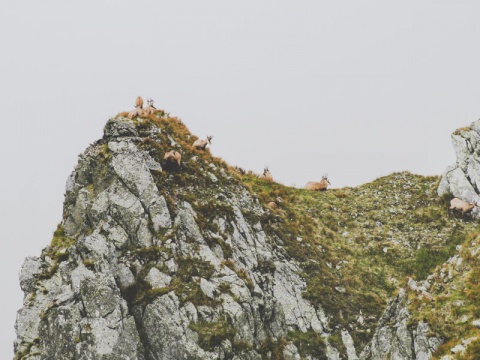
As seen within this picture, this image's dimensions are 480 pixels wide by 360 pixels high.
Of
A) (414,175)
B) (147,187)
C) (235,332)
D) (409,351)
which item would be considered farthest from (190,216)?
(414,175)

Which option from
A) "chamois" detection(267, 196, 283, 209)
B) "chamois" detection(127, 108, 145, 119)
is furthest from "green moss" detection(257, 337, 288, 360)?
"chamois" detection(127, 108, 145, 119)

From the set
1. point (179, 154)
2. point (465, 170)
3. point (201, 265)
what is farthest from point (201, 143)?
point (465, 170)

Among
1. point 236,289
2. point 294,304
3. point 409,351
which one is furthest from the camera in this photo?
point 294,304

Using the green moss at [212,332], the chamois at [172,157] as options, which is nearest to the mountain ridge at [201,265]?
the green moss at [212,332]

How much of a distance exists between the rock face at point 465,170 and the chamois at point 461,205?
1.29 ft

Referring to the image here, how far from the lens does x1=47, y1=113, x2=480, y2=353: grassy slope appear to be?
93.2 feet

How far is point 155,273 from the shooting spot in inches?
951

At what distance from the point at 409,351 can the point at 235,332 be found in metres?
8.60

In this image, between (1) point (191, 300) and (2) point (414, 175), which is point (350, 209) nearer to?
(2) point (414, 175)

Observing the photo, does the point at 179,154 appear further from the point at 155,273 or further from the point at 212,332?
the point at 212,332

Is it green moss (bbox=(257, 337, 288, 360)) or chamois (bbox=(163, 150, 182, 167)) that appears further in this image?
chamois (bbox=(163, 150, 182, 167))

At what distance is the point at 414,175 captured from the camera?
45219 mm

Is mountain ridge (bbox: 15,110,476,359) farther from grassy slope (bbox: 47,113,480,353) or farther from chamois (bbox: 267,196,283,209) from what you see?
chamois (bbox: 267,196,283,209)

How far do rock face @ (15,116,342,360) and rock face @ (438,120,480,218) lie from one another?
16993 mm
